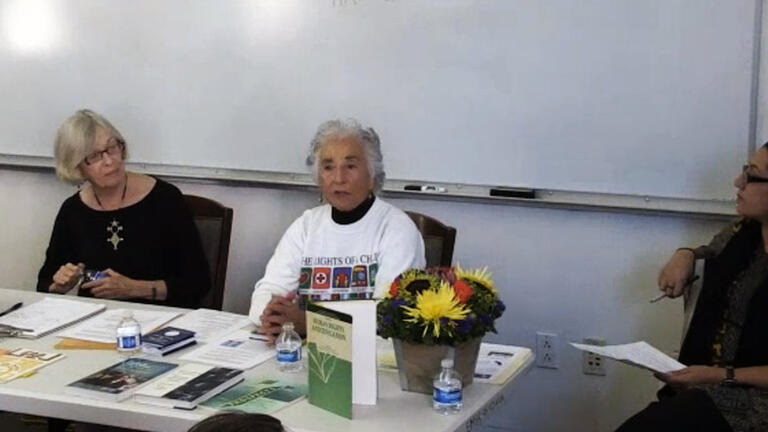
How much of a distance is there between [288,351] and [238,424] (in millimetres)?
1236

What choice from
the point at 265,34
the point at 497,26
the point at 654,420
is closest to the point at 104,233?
the point at 265,34

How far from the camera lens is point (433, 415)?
1.95 metres

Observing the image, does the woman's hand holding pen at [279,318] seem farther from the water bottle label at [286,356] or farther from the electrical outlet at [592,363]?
the electrical outlet at [592,363]

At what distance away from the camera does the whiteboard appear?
290 cm

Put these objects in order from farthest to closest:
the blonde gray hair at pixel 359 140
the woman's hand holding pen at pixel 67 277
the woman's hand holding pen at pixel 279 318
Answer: the woman's hand holding pen at pixel 67 277 < the blonde gray hair at pixel 359 140 < the woman's hand holding pen at pixel 279 318

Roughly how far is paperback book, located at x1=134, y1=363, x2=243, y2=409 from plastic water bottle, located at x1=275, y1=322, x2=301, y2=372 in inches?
4.1

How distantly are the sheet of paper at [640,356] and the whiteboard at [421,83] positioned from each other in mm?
751

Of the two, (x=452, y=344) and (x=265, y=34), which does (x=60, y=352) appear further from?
(x=265, y=34)

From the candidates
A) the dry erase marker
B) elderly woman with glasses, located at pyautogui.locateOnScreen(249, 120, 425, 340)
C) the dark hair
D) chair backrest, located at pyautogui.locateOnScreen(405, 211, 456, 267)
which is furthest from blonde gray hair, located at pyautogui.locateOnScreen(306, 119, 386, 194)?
the dark hair

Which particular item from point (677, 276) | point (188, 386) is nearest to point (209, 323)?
point (188, 386)

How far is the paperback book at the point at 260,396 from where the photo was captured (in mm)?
1979

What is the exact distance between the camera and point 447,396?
1.96 meters

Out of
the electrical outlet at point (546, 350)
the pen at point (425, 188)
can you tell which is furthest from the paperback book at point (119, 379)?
the electrical outlet at point (546, 350)

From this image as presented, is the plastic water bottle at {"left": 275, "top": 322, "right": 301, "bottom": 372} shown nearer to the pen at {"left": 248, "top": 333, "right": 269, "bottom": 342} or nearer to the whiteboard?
the pen at {"left": 248, "top": 333, "right": 269, "bottom": 342}
